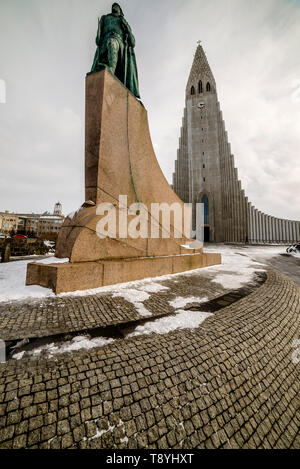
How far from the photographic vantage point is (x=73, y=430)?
3.22 ft

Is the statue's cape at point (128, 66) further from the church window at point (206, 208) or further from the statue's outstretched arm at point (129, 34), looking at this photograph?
the church window at point (206, 208)

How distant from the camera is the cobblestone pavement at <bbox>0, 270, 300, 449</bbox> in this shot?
1005mm

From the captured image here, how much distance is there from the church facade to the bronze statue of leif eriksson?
104 ft

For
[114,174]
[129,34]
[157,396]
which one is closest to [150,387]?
[157,396]

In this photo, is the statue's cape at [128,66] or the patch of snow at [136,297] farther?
the statue's cape at [128,66]

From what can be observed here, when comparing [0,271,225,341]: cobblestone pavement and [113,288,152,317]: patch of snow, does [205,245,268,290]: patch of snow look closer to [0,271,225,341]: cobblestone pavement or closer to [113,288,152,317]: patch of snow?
[0,271,225,341]: cobblestone pavement

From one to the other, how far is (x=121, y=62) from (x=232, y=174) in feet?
112

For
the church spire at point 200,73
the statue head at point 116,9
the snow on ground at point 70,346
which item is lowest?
the snow on ground at point 70,346

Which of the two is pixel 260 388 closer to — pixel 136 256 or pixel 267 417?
pixel 267 417

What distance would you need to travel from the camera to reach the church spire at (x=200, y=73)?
1507 inches

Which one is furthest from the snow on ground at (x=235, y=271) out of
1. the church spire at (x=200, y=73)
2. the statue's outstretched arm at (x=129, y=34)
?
the church spire at (x=200, y=73)

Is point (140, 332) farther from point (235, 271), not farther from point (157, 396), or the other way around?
point (235, 271)

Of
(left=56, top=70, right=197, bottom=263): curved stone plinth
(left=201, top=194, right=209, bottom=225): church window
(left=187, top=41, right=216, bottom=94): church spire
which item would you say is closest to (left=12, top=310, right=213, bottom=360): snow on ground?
(left=56, top=70, right=197, bottom=263): curved stone plinth

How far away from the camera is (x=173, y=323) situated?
7.02 feet
